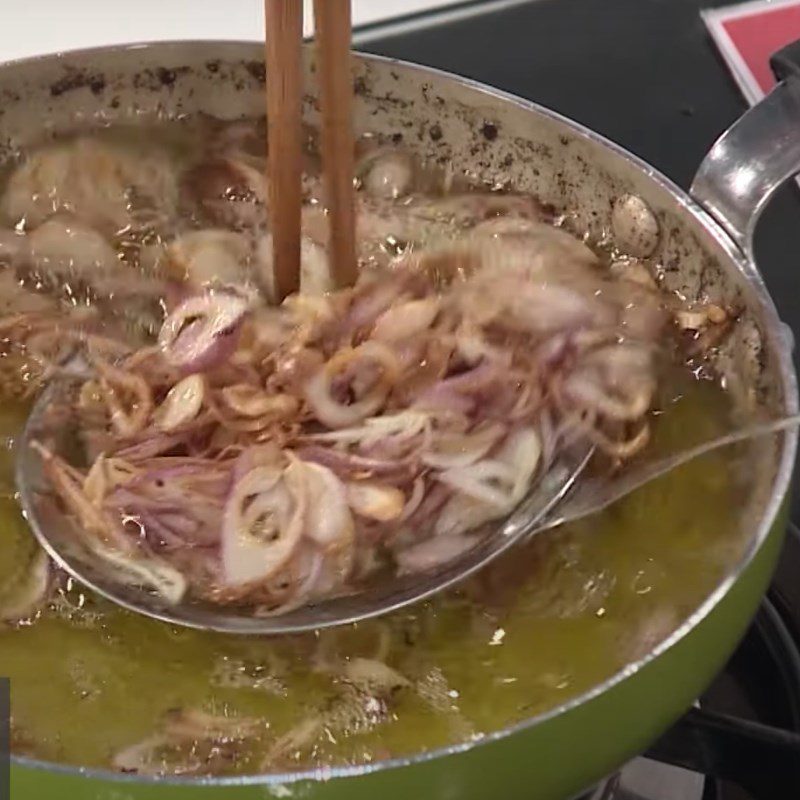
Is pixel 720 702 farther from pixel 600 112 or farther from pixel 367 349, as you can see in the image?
pixel 600 112

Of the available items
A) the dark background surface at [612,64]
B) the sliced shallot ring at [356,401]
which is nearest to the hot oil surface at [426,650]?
the sliced shallot ring at [356,401]

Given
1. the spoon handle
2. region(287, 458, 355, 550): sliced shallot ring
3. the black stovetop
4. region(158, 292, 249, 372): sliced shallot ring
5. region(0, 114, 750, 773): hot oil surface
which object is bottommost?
region(0, 114, 750, 773): hot oil surface

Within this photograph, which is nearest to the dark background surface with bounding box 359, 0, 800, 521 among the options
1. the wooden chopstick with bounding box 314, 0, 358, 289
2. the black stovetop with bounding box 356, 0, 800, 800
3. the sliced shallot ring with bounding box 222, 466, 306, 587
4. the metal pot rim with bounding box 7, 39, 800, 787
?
the black stovetop with bounding box 356, 0, 800, 800

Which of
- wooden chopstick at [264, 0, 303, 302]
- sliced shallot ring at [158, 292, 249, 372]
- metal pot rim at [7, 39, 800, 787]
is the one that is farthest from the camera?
sliced shallot ring at [158, 292, 249, 372]

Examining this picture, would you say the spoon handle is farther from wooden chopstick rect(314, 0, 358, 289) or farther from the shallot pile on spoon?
wooden chopstick rect(314, 0, 358, 289)

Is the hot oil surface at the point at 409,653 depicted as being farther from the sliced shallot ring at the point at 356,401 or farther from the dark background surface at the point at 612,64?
the dark background surface at the point at 612,64

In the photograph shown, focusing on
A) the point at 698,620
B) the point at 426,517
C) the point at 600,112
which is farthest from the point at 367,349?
the point at 600,112
